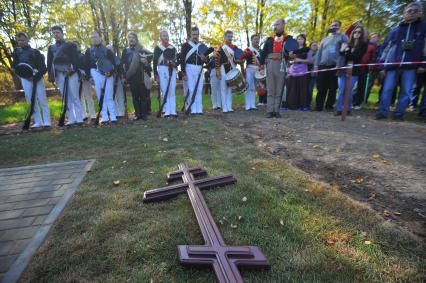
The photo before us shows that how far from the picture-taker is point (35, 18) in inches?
755

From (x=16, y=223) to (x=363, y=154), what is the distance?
4.46 m

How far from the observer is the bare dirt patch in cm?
260

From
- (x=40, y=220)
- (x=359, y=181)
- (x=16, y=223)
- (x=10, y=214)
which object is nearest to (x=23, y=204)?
(x=10, y=214)

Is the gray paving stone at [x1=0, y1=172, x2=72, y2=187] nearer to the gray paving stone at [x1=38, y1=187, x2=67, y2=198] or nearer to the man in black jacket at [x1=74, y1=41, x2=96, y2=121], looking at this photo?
the gray paving stone at [x1=38, y1=187, x2=67, y2=198]

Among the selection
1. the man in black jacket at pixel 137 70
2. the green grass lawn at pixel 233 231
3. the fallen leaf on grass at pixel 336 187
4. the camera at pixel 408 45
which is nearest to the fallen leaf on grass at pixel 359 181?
the fallen leaf on grass at pixel 336 187

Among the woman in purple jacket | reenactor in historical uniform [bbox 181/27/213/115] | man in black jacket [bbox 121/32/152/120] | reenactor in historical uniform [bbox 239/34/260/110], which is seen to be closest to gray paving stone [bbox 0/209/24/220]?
man in black jacket [bbox 121/32/152/120]

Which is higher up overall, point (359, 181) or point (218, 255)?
point (218, 255)

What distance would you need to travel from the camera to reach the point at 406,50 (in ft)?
20.0

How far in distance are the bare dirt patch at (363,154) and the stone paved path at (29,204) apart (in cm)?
294

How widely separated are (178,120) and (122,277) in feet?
20.0

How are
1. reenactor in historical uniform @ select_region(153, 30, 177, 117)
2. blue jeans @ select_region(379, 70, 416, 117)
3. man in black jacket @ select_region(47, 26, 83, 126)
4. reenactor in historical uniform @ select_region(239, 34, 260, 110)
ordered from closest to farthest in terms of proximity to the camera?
blue jeans @ select_region(379, 70, 416, 117), man in black jacket @ select_region(47, 26, 83, 126), reenactor in historical uniform @ select_region(153, 30, 177, 117), reenactor in historical uniform @ select_region(239, 34, 260, 110)

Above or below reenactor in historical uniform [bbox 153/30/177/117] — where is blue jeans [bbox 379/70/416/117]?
below

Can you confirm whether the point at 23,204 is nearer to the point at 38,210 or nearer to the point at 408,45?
the point at 38,210

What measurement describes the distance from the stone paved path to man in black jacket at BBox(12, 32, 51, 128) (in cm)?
392
